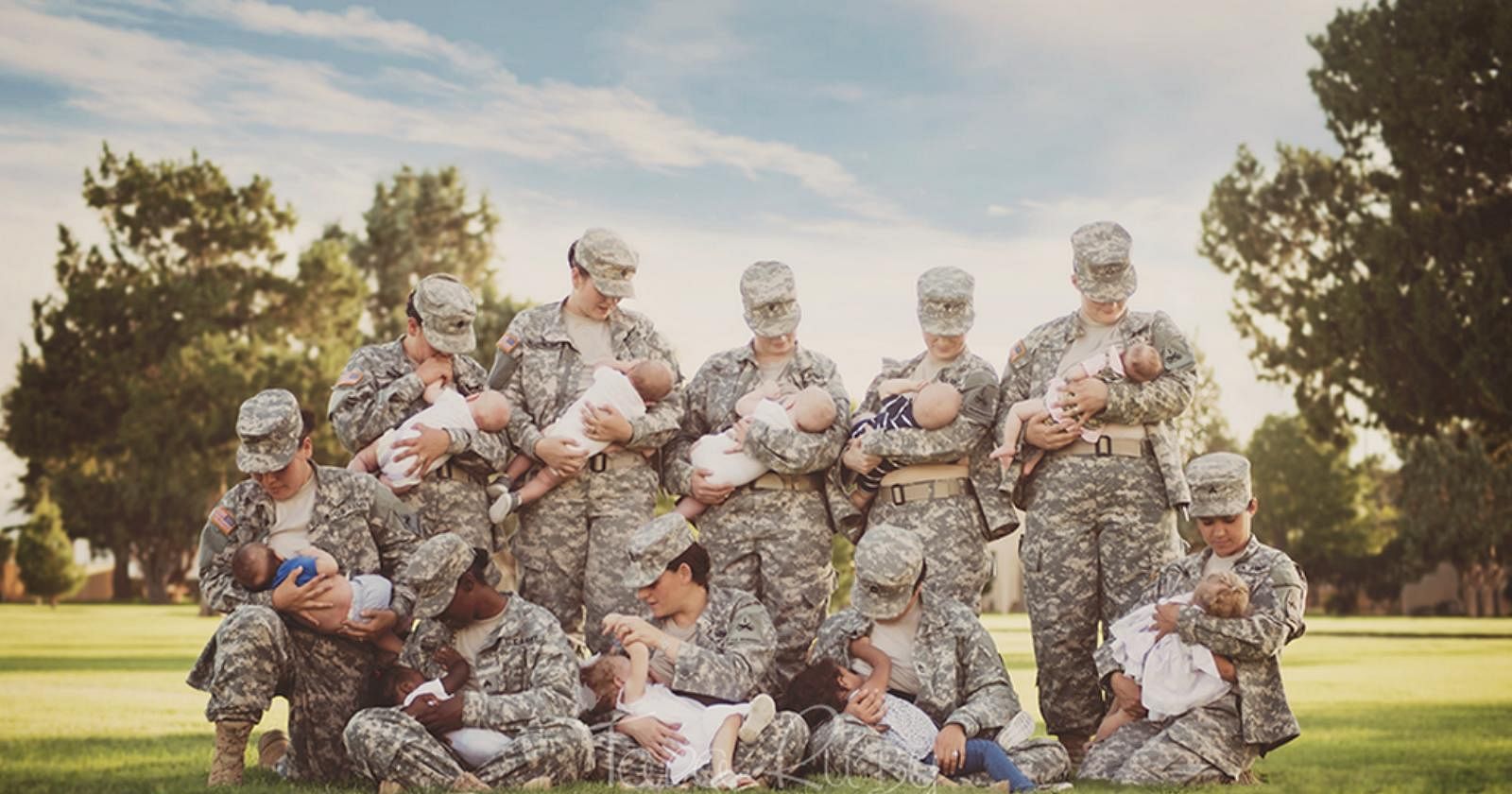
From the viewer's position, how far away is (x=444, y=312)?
28.6ft

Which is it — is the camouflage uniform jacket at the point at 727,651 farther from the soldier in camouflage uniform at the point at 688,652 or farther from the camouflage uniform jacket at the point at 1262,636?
the camouflage uniform jacket at the point at 1262,636

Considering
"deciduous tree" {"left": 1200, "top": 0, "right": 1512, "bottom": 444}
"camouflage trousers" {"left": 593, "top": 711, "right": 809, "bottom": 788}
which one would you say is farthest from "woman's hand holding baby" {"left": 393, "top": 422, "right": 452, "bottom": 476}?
"deciduous tree" {"left": 1200, "top": 0, "right": 1512, "bottom": 444}

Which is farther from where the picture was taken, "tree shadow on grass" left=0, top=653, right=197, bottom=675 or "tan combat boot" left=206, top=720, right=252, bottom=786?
"tree shadow on grass" left=0, top=653, right=197, bottom=675

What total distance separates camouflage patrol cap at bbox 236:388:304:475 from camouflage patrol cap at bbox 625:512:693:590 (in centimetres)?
194

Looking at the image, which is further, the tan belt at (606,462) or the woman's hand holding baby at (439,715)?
the tan belt at (606,462)

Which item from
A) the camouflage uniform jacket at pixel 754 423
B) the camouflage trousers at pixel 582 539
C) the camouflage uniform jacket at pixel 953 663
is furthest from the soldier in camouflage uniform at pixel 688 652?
the camouflage trousers at pixel 582 539

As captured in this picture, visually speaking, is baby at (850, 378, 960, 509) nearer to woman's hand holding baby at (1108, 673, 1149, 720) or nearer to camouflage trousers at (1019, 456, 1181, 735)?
camouflage trousers at (1019, 456, 1181, 735)

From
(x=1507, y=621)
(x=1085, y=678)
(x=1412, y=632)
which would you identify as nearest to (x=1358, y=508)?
(x=1507, y=621)

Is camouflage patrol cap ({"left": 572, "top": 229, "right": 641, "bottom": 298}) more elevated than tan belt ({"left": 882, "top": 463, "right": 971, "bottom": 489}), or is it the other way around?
camouflage patrol cap ({"left": 572, "top": 229, "right": 641, "bottom": 298})

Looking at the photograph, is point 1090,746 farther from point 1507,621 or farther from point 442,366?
point 1507,621

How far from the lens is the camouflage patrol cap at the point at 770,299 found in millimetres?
8820

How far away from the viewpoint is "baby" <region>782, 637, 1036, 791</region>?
720 centimetres

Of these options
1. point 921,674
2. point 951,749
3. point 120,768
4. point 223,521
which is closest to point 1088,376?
point 921,674

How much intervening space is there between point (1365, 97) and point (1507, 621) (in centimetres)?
2391
